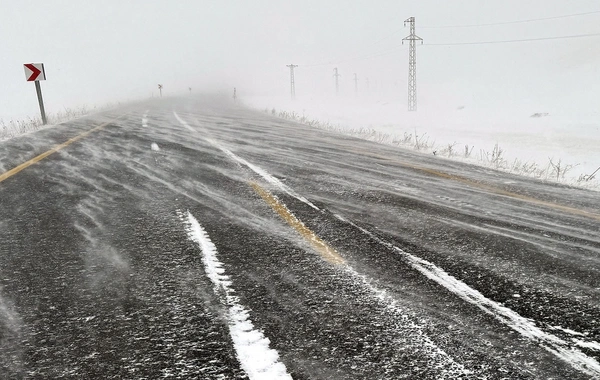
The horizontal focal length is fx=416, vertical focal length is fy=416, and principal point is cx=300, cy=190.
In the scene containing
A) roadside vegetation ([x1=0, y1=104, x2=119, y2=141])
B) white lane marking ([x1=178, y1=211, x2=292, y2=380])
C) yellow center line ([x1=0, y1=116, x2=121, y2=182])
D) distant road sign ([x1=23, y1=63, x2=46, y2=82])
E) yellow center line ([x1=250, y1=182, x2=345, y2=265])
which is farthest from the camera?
distant road sign ([x1=23, y1=63, x2=46, y2=82])

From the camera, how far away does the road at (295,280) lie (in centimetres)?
193

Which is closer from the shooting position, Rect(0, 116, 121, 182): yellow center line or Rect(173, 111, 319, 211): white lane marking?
Rect(173, 111, 319, 211): white lane marking

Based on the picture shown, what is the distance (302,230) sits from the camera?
3768 millimetres

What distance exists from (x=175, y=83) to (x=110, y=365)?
152 m

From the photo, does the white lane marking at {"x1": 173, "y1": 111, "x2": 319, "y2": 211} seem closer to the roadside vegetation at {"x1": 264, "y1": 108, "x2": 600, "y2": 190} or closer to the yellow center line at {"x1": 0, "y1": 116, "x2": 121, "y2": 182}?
the yellow center line at {"x1": 0, "y1": 116, "x2": 121, "y2": 182}

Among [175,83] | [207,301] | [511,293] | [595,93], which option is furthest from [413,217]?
[175,83]

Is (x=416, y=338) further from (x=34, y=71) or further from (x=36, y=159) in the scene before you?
(x=34, y=71)

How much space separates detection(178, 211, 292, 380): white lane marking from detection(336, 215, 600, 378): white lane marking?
49.5 inches

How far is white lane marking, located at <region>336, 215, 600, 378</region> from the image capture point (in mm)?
1907

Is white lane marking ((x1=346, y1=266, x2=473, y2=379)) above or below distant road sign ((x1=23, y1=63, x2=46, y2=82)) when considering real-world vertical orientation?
below

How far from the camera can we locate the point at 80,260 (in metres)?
3.12

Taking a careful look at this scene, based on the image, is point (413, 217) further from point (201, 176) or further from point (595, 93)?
point (595, 93)

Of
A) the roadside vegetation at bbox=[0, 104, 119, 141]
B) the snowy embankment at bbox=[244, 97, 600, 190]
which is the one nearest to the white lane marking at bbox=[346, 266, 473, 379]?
the snowy embankment at bbox=[244, 97, 600, 190]

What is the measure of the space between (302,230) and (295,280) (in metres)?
1.04
